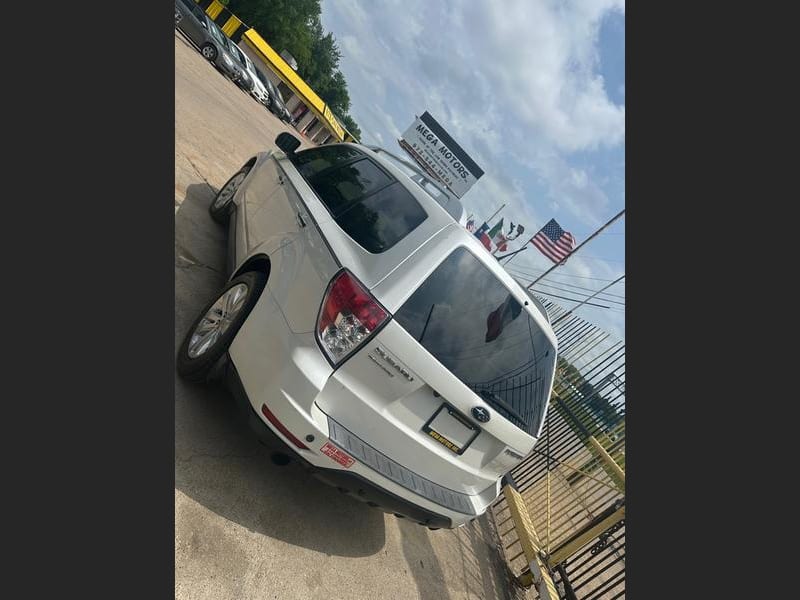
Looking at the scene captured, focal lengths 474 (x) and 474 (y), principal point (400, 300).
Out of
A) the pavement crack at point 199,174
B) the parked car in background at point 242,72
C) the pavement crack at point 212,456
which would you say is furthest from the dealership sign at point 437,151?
the pavement crack at point 212,456

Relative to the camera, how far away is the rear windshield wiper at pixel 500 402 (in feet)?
9.12

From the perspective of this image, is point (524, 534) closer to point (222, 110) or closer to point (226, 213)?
point (226, 213)

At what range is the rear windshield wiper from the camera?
278cm

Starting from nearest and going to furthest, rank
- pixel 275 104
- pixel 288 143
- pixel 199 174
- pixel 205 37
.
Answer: pixel 288 143, pixel 199 174, pixel 205 37, pixel 275 104

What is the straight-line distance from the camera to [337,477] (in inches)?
104

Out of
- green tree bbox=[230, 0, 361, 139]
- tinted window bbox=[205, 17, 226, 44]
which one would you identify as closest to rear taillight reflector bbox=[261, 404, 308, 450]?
tinted window bbox=[205, 17, 226, 44]

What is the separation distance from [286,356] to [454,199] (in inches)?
78.4

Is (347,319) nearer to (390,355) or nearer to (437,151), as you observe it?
(390,355)

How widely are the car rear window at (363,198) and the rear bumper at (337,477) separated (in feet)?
3.73

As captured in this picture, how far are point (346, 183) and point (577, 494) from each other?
3.96 meters

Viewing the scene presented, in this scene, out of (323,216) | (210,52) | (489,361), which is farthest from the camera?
(210,52)

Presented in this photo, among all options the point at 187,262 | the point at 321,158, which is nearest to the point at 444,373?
the point at 321,158

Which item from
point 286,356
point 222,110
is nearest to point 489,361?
point 286,356

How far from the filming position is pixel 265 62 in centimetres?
3709
